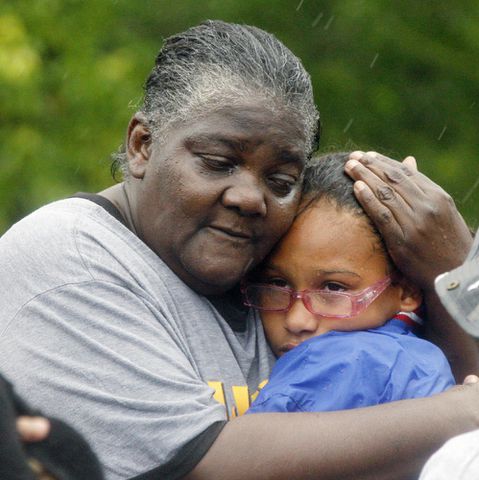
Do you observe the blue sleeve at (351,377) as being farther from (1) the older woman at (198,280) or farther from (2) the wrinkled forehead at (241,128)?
(2) the wrinkled forehead at (241,128)

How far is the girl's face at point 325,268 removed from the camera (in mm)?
3436

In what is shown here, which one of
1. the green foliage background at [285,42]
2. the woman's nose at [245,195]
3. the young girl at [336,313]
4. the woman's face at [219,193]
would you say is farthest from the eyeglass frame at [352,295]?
the green foliage background at [285,42]

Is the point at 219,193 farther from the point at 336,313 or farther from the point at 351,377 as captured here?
the point at 351,377

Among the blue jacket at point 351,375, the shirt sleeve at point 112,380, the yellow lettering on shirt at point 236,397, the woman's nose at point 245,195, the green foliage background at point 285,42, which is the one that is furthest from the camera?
the green foliage background at point 285,42

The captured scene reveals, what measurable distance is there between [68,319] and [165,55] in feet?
2.84

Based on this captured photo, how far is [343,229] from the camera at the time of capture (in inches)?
136

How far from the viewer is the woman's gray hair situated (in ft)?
11.2

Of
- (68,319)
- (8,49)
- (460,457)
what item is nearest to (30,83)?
(8,49)

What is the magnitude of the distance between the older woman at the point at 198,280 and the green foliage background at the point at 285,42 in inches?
127

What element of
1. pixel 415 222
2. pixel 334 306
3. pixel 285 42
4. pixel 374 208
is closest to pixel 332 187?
pixel 374 208

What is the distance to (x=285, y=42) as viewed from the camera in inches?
294

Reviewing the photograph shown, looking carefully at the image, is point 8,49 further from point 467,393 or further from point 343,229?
point 467,393

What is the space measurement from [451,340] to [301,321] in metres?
0.47

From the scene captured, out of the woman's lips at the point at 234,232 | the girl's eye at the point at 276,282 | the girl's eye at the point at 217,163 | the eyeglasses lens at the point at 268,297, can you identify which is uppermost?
the girl's eye at the point at 217,163
